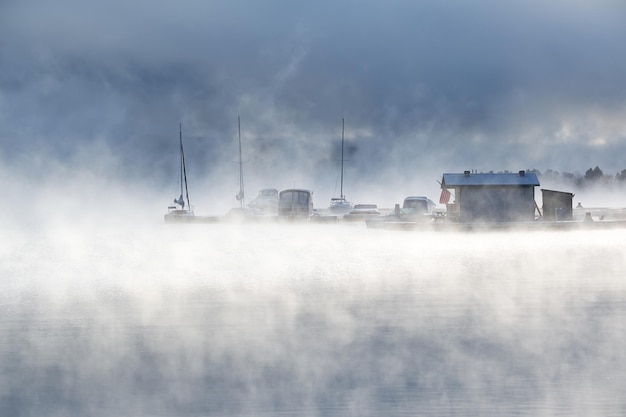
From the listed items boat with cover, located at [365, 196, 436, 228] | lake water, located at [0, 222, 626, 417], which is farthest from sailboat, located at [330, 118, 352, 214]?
lake water, located at [0, 222, 626, 417]

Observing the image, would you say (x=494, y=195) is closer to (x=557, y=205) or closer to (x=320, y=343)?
(x=557, y=205)

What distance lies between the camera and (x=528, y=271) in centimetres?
3122

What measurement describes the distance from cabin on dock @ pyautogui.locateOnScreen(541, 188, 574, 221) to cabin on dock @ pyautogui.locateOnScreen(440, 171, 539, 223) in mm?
2978

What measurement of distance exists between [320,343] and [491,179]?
53.9 metres

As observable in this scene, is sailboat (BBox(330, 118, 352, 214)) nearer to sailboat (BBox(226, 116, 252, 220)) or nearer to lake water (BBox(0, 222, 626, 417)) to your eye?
sailboat (BBox(226, 116, 252, 220))

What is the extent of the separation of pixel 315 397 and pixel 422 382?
1818 millimetres

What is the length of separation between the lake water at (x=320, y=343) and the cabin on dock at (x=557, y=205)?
39.9 metres

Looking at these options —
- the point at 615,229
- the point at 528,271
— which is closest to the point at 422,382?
the point at 528,271

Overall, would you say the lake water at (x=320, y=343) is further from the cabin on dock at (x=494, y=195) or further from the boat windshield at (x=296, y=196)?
the boat windshield at (x=296, y=196)

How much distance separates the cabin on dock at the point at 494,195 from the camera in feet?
220

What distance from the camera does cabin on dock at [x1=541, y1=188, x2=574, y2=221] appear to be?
7012cm

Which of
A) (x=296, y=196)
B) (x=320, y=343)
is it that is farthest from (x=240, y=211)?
(x=320, y=343)

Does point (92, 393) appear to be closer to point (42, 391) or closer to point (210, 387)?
point (42, 391)

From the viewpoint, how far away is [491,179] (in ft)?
221
